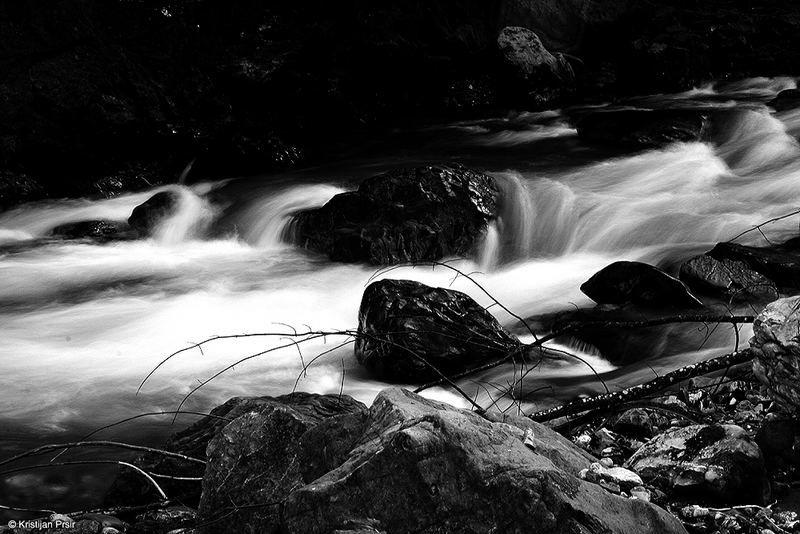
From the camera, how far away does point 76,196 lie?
10805mm

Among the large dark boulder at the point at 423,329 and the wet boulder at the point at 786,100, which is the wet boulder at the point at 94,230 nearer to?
the large dark boulder at the point at 423,329

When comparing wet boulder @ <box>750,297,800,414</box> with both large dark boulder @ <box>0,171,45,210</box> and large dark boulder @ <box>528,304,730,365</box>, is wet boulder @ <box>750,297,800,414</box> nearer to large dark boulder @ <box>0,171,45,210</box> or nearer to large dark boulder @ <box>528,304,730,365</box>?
large dark boulder @ <box>528,304,730,365</box>

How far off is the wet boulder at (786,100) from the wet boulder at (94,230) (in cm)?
824

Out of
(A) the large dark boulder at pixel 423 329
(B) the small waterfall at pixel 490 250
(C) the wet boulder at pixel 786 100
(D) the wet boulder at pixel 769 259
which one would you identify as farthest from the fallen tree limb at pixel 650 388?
(C) the wet boulder at pixel 786 100

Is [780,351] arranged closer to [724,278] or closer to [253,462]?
[253,462]

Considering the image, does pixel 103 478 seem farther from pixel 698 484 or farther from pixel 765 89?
pixel 765 89

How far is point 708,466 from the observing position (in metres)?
2.89

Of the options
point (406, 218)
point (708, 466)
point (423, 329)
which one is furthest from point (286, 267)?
point (708, 466)

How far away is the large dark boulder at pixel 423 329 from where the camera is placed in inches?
214

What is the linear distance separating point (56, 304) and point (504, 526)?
21.2ft

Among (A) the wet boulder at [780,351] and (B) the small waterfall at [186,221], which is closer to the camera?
(A) the wet boulder at [780,351]

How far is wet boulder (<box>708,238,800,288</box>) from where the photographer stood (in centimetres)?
630

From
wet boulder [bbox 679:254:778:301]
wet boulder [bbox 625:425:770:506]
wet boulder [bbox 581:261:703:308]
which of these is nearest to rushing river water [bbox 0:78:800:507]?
wet boulder [bbox 581:261:703:308]

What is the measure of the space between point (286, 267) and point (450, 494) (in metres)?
6.29
